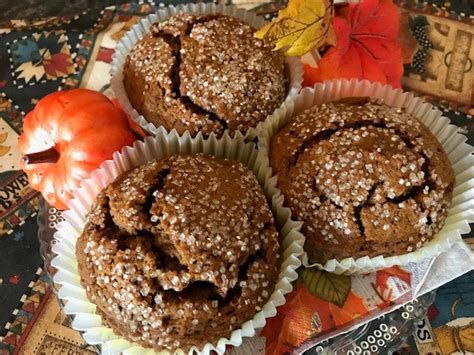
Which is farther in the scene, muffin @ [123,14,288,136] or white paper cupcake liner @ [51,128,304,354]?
muffin @ [123,14,288,136]

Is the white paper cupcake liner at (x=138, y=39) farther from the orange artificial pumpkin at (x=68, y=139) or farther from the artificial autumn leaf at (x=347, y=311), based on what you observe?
the artificial autumn leaf at (x=347, y=311)

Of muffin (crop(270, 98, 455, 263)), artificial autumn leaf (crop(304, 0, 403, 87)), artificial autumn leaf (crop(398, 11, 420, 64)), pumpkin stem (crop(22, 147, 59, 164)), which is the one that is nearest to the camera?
muffin (crop(270, 98, 455, 263))

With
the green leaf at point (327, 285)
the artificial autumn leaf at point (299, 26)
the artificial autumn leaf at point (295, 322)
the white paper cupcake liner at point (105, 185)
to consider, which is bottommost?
the artificial autumn leaf at point (295, 322)

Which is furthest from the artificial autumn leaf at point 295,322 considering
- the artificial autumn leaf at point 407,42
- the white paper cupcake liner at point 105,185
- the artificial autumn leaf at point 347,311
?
the artificial autumn leaf at point 407,42

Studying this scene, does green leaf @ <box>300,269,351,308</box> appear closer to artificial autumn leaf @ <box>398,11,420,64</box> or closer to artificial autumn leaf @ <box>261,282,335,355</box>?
artificial autumn leaf @ <box>261,282,335,355</box>

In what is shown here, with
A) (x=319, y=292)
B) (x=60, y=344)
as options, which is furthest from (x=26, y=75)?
(x=319, y=292)

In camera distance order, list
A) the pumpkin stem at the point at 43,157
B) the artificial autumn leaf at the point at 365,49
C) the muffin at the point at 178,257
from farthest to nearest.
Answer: the artificial autumn leaf at the point at 365,49 → the pumpkin stem at the point at 43,157 → the muffin at the point at 178,257

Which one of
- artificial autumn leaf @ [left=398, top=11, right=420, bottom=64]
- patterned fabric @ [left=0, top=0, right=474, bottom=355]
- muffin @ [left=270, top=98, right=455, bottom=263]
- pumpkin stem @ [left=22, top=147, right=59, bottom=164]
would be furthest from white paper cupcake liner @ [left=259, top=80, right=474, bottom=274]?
pumpkin stem @ [left=22, top=147, right=59, bottom=164]
